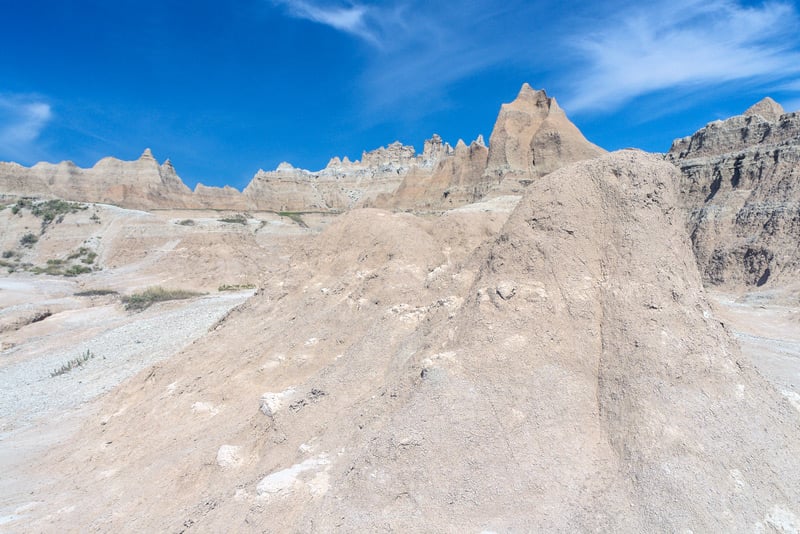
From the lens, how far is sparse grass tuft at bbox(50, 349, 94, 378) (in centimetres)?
1541

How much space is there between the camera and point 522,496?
4465mm

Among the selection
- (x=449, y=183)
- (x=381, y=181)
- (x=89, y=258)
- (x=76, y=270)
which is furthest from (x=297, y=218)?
(x=381, y=181)

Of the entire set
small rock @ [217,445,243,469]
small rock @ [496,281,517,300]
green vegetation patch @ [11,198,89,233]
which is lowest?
small rock @ [217,445,243,469]

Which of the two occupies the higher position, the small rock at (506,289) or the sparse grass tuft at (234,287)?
the sparse grass tuft at (234,287)

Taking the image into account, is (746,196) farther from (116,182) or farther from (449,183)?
(116,182)

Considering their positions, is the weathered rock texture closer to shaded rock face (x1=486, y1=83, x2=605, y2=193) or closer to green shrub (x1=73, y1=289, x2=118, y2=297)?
shaded rock face (x1=486, y1=83, x2=605, y2=193)

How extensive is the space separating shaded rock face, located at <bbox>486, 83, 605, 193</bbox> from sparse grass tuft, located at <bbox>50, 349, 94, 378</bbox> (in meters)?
37.5

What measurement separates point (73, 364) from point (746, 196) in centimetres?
4410

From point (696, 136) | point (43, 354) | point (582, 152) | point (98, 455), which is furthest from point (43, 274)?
point (696, 136)

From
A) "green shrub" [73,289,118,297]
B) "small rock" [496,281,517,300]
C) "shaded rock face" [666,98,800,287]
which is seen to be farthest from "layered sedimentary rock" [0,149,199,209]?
"small rock" [496,281,517,300]

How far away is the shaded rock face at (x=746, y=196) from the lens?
31422mm

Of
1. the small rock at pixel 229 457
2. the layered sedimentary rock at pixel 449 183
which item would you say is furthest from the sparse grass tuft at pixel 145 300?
the layered sedimentary rock at pixel 449 183

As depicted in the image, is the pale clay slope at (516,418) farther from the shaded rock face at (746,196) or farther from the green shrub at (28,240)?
the green shrub at (28,240)

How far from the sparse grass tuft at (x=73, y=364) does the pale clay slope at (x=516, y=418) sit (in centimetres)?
818
